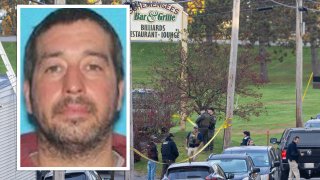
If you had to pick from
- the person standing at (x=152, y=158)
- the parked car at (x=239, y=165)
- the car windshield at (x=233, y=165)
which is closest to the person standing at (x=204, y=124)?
the person standing at (x=152, y=158)

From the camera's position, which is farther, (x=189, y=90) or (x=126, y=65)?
(x=189, y=90)

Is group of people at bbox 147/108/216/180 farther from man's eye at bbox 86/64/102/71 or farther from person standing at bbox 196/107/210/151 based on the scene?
man's eye at bbox 86/64/102/71

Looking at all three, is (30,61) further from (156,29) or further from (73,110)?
(156,29)

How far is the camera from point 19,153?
16328mm

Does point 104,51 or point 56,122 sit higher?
point 104,51

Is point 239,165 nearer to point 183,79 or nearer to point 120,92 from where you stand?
point 120,92

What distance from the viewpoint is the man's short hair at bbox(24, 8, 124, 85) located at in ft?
53.5

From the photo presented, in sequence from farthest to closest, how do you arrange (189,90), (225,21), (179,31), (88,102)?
1. (225,21)
2. (179,31)
3. (189,90)
4. (88,102)

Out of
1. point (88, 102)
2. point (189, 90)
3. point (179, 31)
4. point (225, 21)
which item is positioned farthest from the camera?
point (225, 21)

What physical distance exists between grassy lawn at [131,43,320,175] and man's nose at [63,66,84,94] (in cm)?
2163

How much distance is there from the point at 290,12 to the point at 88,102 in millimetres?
72476

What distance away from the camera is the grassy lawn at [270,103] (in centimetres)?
4738

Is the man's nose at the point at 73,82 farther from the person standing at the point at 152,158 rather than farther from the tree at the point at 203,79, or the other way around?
the tree at the point at 203,79

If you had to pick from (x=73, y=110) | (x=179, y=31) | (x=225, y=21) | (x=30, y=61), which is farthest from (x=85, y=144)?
(x=225, y=21)
